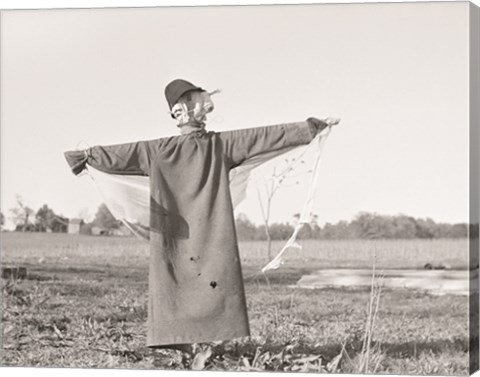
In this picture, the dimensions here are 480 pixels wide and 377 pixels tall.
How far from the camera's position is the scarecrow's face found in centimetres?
1053

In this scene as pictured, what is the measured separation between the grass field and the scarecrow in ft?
0.32

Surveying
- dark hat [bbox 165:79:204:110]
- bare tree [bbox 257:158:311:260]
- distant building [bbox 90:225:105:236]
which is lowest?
distant building [bbox 90:225:105:236]

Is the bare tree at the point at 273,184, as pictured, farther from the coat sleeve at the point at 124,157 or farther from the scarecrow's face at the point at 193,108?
the coat sleeve at the point at 124,157

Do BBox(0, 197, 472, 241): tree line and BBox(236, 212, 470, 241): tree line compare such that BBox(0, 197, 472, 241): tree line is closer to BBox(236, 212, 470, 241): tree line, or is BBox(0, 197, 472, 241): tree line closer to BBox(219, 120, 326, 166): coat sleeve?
BBox(236, 212, 470, 241): tree line

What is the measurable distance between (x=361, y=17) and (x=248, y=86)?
749mm

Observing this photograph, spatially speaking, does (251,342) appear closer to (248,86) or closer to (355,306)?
(355,306)

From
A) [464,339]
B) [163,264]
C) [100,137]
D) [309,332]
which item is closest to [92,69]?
[100,137]

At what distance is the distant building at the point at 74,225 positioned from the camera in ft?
35.2

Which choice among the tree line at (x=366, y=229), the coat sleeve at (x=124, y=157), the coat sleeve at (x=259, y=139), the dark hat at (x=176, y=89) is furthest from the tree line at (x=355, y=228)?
the dark hat at (x=176, y=89)

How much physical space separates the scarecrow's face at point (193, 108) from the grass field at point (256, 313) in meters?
0.75

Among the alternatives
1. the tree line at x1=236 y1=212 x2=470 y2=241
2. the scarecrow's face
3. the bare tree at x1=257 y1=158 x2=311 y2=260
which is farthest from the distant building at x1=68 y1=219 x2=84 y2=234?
the bare tree at x1=257 y1=158 x2=311 y2=260

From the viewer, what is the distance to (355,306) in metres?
10.4

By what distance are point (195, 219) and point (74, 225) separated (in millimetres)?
767

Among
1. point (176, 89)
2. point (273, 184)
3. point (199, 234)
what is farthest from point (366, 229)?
point (176, 89)
